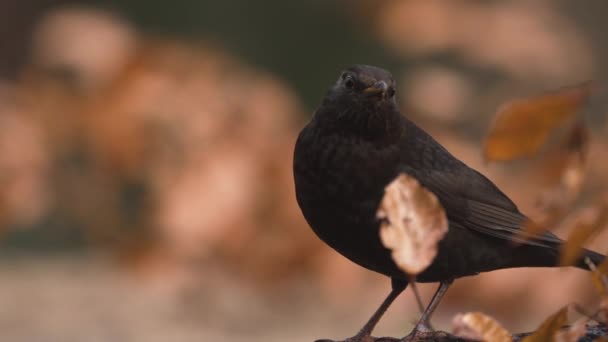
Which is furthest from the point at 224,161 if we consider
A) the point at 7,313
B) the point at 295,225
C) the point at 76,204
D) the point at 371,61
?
the point at 371,61

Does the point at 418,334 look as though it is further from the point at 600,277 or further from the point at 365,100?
the point at 600,277

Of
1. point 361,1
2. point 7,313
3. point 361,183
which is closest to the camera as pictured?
point 361,183

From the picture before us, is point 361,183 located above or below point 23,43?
below

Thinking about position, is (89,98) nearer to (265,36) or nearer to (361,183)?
(361,183)

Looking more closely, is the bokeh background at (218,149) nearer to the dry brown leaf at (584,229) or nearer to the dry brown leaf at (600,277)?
the dry brown leaf at (600,277)

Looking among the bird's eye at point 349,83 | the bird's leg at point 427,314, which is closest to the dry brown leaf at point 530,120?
the bird's leg at point 427,314

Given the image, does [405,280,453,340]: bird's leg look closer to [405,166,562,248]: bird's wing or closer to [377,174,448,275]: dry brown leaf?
[405,166,562,248]: bird's wing
